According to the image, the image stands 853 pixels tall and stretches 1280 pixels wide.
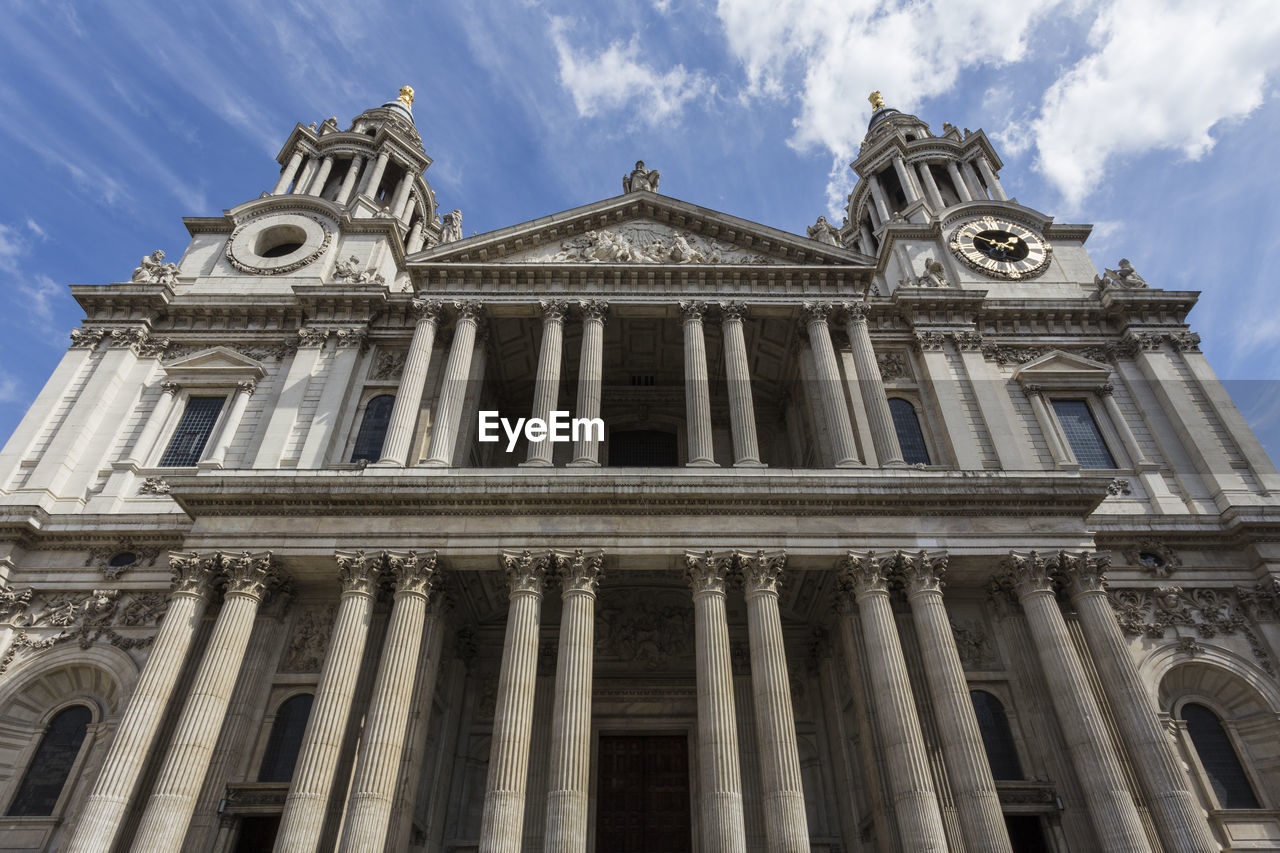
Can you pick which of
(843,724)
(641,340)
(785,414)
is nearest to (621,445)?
(641,340)

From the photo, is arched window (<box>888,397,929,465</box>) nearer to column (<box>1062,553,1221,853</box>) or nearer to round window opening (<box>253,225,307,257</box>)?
column (<box>1062,553,1221,853</box>)

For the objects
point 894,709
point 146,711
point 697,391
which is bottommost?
point 894,709

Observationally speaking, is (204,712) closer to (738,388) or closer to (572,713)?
(572,713)

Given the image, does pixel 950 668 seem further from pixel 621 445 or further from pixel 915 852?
pixel 621 445

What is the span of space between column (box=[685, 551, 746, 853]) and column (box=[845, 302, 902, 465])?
19.6 feet

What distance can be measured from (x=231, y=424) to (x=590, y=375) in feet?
37.5

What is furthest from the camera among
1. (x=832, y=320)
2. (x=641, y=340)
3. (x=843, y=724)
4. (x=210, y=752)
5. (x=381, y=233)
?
(x=381, y=233)

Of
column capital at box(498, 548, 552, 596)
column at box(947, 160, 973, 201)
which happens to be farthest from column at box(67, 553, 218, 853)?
column at box(947, 160, 973, 201)

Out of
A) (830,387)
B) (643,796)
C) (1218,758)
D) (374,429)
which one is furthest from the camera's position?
(374,429)

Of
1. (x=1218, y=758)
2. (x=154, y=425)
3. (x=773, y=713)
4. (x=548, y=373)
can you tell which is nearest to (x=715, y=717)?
(x=773, y=713)

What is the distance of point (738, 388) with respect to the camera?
74.5ft

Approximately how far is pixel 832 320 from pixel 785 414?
4596 millimetres

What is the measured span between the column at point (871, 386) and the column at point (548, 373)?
29.3ft

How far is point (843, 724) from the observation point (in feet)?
67.8
